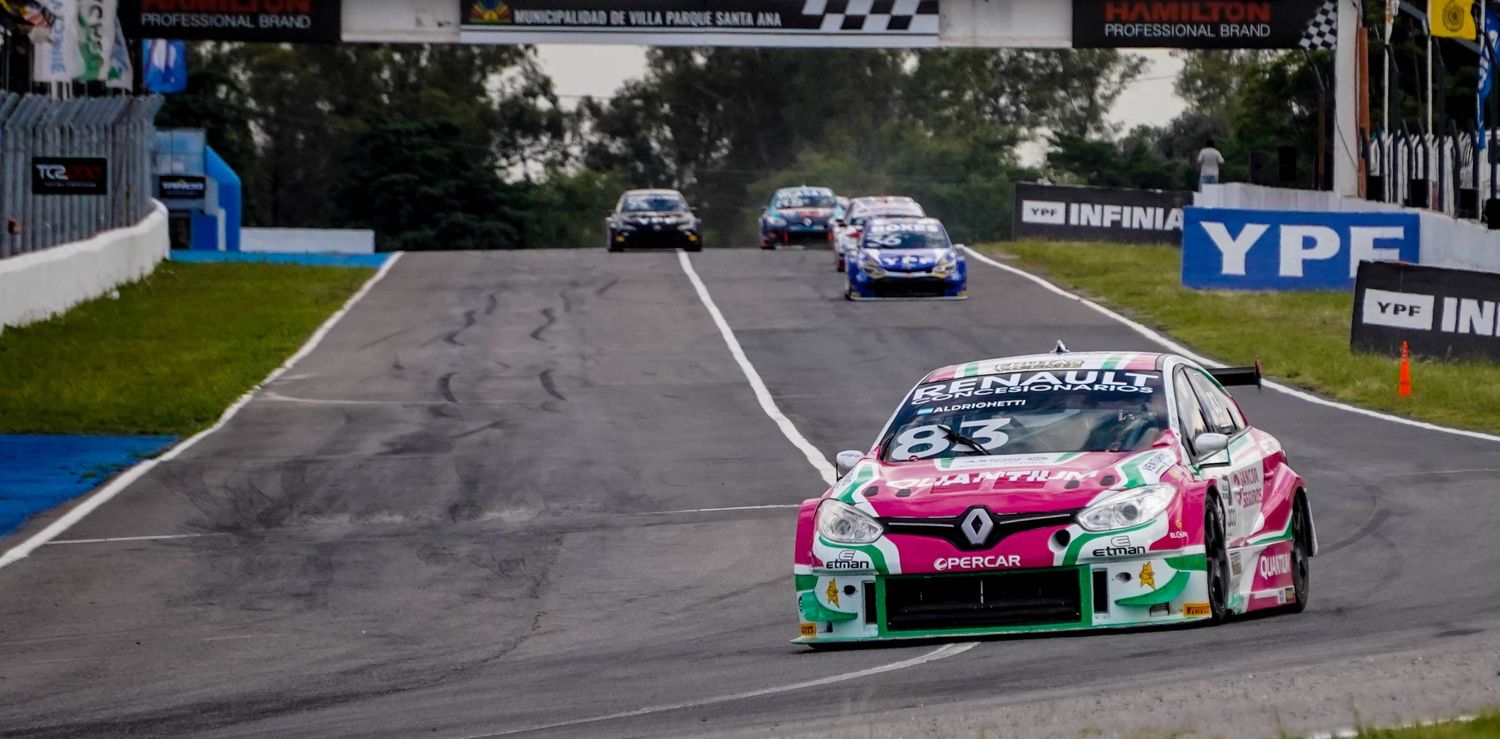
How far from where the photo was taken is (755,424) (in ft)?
75.2

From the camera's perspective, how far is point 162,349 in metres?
30.8

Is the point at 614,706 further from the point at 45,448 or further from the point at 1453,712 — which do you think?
the point at 45,448

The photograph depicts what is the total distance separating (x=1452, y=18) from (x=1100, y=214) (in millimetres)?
15667

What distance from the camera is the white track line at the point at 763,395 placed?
19561 mm

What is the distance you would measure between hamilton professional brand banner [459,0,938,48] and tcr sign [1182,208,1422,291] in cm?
876

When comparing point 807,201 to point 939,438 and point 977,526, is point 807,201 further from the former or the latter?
point 977,526

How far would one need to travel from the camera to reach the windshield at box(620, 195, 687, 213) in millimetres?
50031

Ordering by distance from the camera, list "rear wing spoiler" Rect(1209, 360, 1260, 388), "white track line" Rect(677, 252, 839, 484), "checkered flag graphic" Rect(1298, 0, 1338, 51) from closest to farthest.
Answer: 1. "rear wing spoiler" Rect(1209, 360, 1260, 388)
2. "white track line" Rect(677, 252, 839, 484)
3. "checkered flag graphic" Rect(1298, 0, 1338, 51)

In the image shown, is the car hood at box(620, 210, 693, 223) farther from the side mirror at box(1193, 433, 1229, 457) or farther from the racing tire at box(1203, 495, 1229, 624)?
the racing tire at box(1203, 495, 1229, 624)

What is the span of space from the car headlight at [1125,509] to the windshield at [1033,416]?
2.26 feet

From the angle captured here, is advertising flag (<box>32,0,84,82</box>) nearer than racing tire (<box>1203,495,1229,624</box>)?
No

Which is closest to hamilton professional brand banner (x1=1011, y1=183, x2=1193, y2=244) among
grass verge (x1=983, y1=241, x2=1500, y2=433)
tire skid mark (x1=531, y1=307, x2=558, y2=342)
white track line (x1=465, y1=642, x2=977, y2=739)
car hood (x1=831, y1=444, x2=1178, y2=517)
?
grass verge (x1=983, y1=241, x2=1500, y2=433)

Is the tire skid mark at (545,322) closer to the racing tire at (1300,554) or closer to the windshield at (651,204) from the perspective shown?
the windshield at (651,204)

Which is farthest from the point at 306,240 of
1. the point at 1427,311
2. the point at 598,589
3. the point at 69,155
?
the point at 598,589
